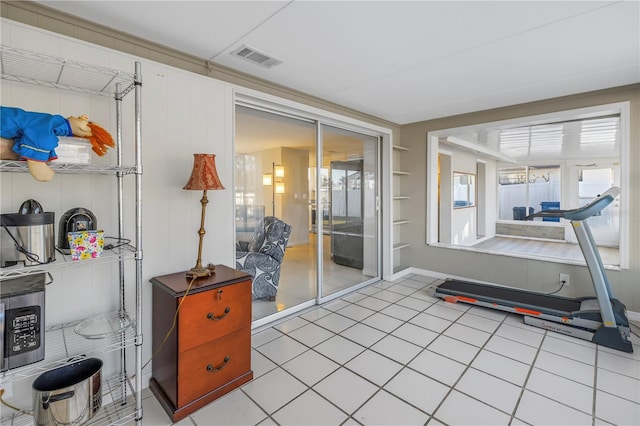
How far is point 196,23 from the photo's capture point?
1.91m

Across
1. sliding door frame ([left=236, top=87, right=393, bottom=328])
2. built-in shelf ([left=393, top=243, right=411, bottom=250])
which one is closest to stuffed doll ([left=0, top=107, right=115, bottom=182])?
sliding door frame ([left=236, top=87, right=393, bottom=328])

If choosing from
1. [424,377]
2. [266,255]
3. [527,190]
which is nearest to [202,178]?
[266,255]

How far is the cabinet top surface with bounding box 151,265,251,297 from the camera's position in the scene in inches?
72.5

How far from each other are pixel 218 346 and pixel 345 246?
101 inches

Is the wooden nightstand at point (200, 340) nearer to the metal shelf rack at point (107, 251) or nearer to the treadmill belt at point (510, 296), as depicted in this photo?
the metal shelf rack at point (107, 251)

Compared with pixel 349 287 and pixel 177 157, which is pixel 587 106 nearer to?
pixel 349 287

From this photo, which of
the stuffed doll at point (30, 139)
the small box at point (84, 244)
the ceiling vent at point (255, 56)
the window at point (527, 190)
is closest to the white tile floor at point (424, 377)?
the small box at point (84, 244)

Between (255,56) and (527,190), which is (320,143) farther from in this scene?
(527,190)

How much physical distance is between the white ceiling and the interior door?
92cm

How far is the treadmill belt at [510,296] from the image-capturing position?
3.04 m

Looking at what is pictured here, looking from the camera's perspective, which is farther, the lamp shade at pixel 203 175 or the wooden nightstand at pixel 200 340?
the lamp shade at pixel 203 175

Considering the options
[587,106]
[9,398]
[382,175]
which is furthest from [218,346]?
[587,106]

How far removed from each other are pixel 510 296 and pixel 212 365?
3222 millimetres

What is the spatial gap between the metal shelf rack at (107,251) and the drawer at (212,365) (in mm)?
246
